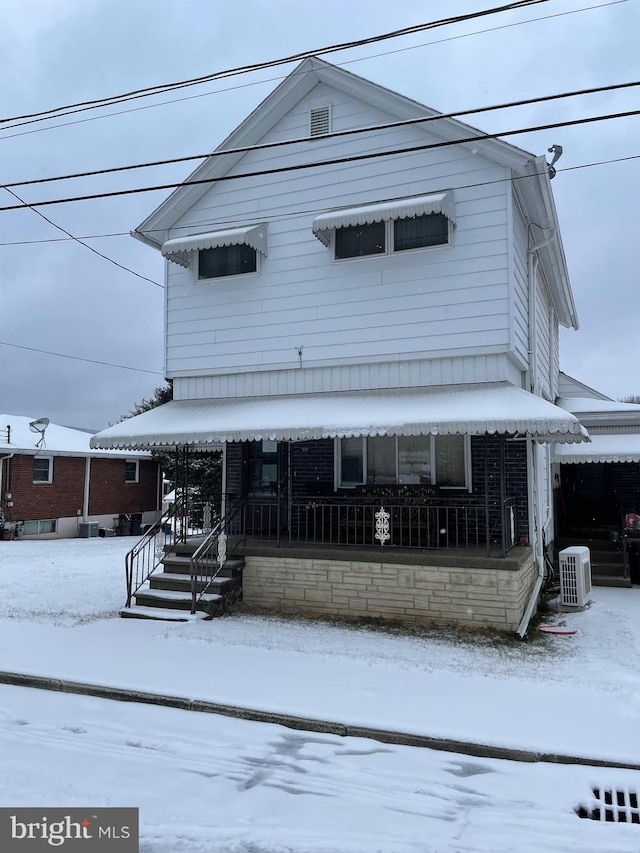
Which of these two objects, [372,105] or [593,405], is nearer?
[372,105]

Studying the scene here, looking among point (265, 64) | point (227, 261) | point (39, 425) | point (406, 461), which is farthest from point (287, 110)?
point (39, 425)

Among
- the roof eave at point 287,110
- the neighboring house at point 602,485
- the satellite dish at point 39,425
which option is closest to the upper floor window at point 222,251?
the roof eave at point 287,110

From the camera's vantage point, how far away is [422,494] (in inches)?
428

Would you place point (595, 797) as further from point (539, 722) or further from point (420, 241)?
point (420, 241)

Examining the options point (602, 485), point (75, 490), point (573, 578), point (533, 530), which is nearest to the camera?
point (573, 578)

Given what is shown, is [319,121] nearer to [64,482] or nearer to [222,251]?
[222,251]

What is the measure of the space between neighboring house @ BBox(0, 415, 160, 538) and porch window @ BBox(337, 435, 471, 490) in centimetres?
1536

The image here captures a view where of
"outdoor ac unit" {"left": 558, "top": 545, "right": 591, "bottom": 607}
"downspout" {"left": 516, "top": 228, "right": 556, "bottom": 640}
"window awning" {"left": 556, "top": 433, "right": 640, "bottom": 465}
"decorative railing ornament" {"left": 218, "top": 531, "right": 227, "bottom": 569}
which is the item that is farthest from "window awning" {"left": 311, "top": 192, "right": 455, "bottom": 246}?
"outdoor ac unit" {"left": 558, "top": 545, "right": 591, "bottom": 607}

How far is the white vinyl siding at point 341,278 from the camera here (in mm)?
10203

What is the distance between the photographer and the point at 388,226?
35.9 feet

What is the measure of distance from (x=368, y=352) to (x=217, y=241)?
346 centimetres

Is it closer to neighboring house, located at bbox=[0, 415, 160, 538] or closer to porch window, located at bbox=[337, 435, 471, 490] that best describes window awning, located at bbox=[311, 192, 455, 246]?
porch window, located at bbox=[337, 435, 471, 490]

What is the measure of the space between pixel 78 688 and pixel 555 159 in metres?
10.5

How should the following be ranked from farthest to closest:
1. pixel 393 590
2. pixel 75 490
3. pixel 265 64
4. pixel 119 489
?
pixel 119 489
pixel 75 490
pixel 393 590
pixel 265 64
